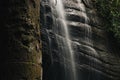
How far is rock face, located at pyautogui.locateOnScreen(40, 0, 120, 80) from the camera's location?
875 cm

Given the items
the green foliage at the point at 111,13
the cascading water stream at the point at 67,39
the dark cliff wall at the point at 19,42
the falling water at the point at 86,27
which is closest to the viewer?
the dark cliff wall at the point at 19,42

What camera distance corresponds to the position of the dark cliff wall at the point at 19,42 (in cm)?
130

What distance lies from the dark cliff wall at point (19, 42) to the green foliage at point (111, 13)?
29.1 feet

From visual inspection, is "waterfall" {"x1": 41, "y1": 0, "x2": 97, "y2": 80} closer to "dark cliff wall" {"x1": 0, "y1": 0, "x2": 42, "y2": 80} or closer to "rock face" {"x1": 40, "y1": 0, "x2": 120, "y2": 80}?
"rock face" {"x1": 40, "y1": 0, "x2": 120, "y2": 80}

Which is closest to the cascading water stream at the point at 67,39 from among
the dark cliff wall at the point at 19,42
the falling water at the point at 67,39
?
the falling water at the point at 67,39

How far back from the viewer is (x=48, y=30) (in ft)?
28.8

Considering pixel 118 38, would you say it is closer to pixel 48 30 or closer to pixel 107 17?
pixel 107 17

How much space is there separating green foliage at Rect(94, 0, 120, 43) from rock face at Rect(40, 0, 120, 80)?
251 millimetres

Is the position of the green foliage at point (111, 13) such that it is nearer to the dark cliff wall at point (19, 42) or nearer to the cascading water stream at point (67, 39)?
the cascading water stream at point (67, 39)

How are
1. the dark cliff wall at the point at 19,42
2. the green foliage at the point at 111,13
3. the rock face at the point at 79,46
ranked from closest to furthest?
1. the dark cliff wall at the point at 19,42
2. the rock face at the point at 79,46
3. the green foliage at the point at 111,13

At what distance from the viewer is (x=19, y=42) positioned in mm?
1336

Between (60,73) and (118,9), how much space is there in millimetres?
3182

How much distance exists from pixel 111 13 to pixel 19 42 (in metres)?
9.29

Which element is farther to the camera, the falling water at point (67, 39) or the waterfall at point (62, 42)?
the falling water at point (67, 39)
